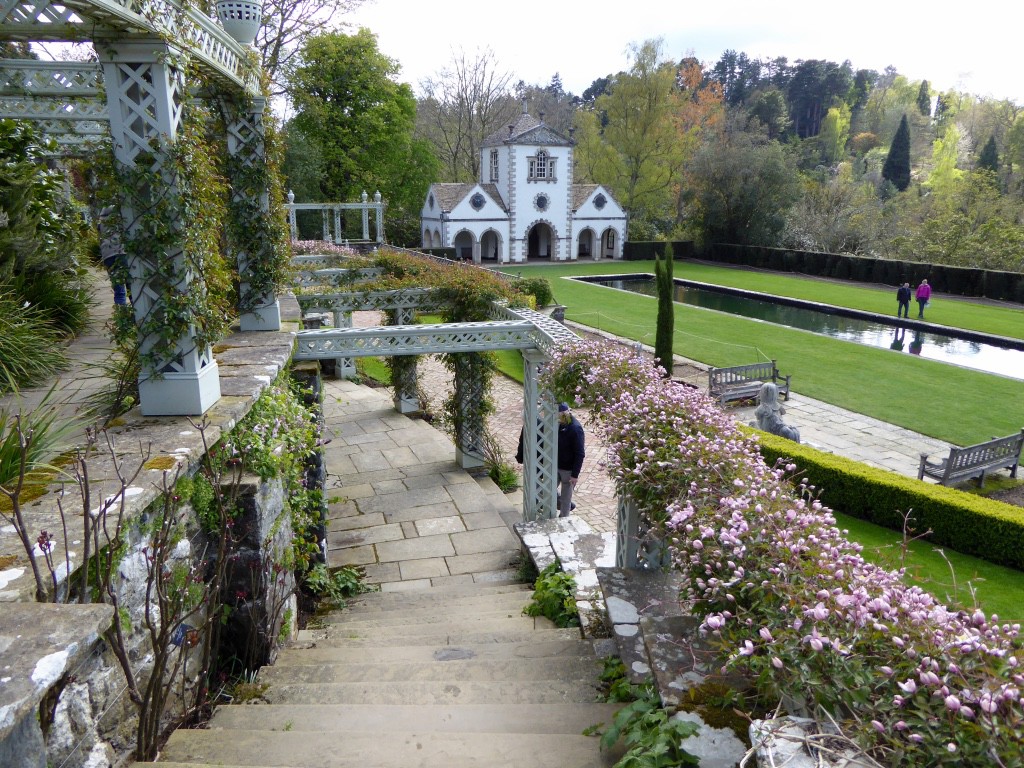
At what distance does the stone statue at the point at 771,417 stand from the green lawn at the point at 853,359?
4024 mm

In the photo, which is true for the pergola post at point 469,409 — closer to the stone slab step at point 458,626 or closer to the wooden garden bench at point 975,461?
the stone slab step at point 458,626

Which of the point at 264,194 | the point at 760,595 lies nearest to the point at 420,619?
the point at 760,595

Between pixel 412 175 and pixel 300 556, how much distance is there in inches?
1357

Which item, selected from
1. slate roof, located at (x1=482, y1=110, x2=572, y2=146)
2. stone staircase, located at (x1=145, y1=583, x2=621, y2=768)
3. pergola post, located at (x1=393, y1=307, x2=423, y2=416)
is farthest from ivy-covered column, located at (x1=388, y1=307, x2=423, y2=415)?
slate roof, located at (x1=482, y1=110, x2=572, y2=146)

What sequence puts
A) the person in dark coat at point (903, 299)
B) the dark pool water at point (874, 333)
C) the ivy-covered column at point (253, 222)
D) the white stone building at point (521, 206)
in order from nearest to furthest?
1. the ivy-covered column at point (253, 222)
2. the dark pool water at point (874, 333)
3. the person in dark coat at point (903, 299)
4. the white stone building at point (521, 206)

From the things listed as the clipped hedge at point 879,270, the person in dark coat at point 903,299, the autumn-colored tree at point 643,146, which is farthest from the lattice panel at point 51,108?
the autumn-colored tree at point 643,146

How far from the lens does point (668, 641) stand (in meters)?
2.51

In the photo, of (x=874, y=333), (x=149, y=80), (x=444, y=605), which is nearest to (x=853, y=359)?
(x=874, y=333)

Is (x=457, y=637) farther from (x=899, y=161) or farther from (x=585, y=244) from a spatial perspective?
(x=899, y=161)

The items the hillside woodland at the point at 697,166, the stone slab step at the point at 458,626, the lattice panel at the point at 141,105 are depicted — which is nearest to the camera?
the lattice panel at the point at 141,105

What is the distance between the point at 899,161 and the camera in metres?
50.6

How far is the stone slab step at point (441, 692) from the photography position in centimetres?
309

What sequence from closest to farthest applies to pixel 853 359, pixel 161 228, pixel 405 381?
pixel 161 228
pixel 405 381
pixel 853 359

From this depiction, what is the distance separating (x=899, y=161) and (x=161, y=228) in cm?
5744
